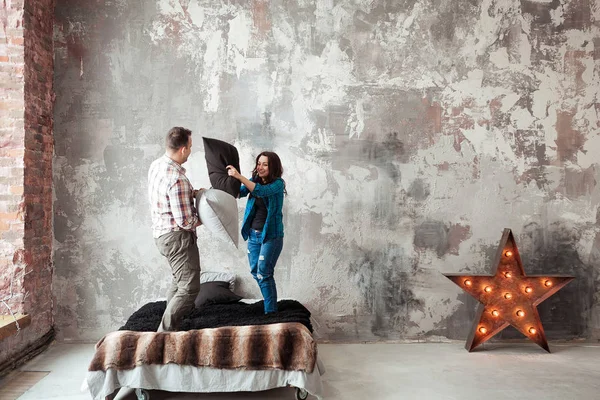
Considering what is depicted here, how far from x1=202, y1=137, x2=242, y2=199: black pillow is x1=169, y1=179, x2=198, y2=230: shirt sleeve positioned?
16.0 inches

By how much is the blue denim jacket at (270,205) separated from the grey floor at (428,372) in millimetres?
1219

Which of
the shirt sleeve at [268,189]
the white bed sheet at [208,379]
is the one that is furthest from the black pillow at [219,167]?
the white bed sheet at [208,379]

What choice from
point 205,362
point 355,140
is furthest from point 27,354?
point 355,140

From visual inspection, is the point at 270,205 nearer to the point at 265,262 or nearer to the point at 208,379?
the point at 265,262

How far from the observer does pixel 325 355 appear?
182 inches

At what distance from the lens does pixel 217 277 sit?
4.90 m

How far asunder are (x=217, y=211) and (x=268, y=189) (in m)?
0.50

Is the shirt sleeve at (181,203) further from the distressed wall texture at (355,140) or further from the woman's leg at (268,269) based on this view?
the distressed wall texture at (355,140)

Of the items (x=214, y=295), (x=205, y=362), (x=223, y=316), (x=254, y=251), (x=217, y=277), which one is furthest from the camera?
(x=217, y=277)

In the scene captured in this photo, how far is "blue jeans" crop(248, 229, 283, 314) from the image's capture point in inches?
165

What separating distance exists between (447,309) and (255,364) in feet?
7.74

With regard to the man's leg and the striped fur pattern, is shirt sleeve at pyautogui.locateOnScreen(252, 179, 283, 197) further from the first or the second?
the striped fur pattern

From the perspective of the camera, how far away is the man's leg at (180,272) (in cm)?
362

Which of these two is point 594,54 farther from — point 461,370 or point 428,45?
point 461,370
